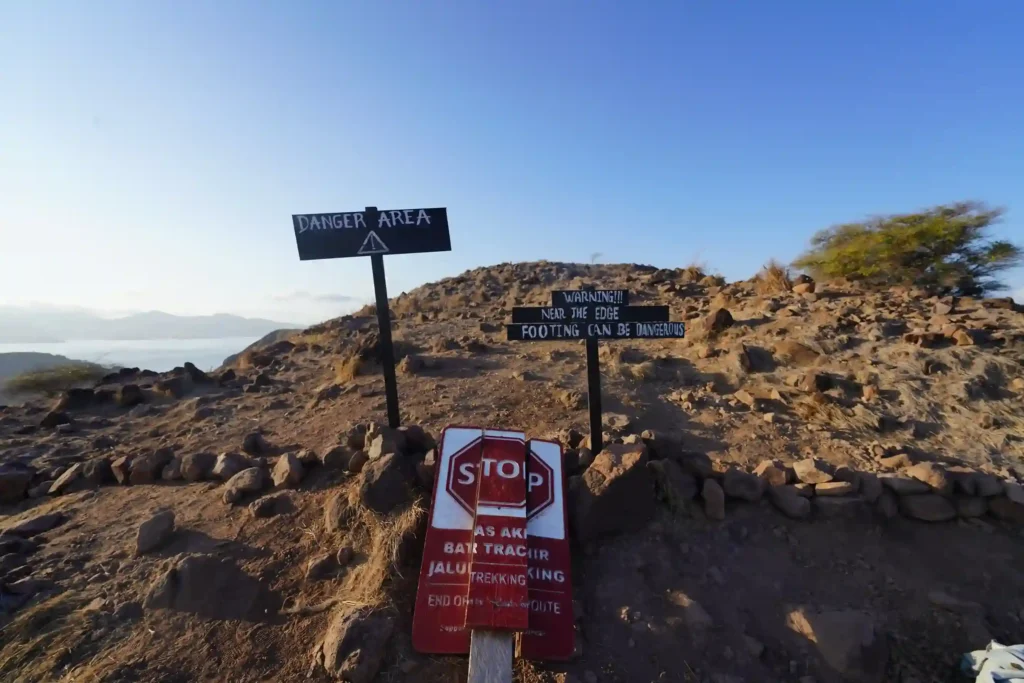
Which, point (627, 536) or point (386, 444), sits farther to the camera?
point (386, 444)

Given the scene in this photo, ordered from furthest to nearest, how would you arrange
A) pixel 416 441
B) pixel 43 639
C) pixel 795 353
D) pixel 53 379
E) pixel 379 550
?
1. pixel 53 379
2. pixel 795 353
3. pixel 416 441
4. pixel 379 550
5. pixel 43 639

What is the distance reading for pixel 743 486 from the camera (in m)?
4.46

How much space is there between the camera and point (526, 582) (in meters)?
3.36

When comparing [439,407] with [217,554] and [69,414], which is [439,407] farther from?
[69,414]

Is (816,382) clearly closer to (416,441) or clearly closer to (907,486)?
(907,486)

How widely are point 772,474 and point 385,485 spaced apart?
3271mm

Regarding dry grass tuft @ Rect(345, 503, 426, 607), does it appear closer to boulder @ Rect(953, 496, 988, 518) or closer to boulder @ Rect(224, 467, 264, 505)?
boulder @ Rect(224, 467, 264, 505)

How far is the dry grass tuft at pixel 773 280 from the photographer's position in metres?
12.4

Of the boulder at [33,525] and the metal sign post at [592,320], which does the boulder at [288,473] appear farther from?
the metal sign post at [592,320]

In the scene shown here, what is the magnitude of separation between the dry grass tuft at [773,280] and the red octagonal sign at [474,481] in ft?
32.5

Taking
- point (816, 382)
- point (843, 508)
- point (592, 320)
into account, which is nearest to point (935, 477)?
point (843, 508)

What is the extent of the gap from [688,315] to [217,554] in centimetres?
959

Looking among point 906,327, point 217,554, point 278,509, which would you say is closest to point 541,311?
point 278,509

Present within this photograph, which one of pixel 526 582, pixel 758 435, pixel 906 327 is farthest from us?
pixel 906 327
